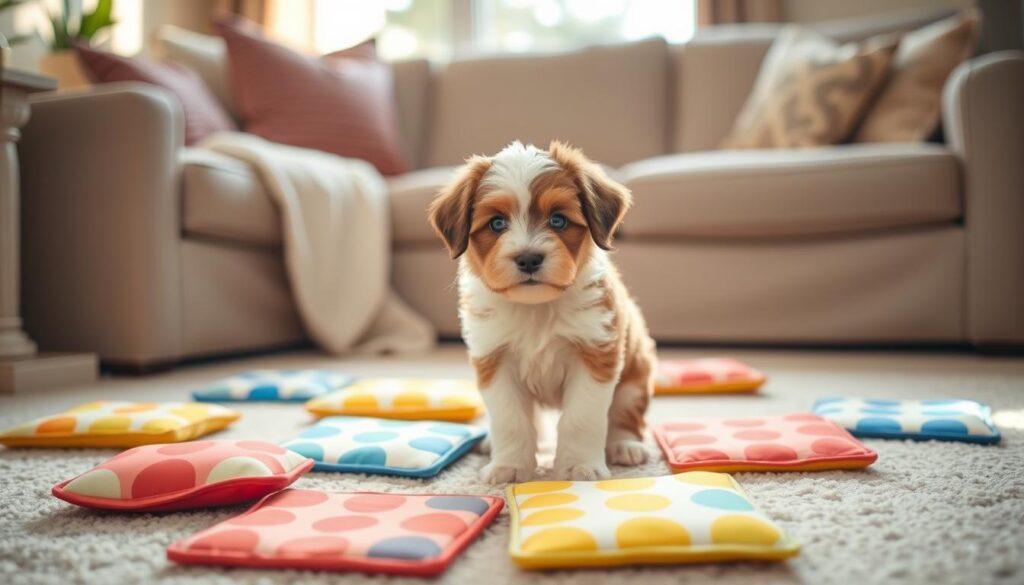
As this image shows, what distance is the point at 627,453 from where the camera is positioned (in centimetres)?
140

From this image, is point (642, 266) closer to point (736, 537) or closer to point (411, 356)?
point (411, 356)

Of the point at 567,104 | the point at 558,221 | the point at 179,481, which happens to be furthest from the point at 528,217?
the point at 567,104

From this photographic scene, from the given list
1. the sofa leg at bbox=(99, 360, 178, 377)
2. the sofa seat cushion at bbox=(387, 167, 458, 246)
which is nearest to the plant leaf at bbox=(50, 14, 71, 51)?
the sofa seat cushion at bbox=(387, 167, 458, 246)

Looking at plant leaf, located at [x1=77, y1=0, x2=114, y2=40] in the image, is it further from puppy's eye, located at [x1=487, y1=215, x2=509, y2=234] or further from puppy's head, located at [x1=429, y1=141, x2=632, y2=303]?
puppy's eye, located at [x1=487, y1=215, x2=509, y2=234]

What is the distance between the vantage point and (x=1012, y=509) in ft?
3.33

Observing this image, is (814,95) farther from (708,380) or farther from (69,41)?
(69,41)

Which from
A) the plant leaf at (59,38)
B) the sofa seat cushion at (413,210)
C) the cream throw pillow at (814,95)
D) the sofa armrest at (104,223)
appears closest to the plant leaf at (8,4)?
the sofa armrest at (104,223)

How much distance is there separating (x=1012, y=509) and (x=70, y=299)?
276 cm

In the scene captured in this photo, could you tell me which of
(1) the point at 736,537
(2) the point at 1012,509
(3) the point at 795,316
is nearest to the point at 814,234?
(3) the point at 795,316

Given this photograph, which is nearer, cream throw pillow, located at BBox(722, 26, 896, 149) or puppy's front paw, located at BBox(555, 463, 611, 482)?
puppy's front paw, located at BBox(555, 463, 611, 482)

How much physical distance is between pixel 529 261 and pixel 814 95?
2544 mm

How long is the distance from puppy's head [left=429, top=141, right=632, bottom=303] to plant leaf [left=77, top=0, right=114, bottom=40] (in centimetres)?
308

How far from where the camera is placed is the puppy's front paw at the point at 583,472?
1.24 metres

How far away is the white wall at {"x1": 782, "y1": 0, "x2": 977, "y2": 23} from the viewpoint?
478 centimetres
